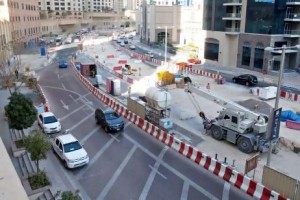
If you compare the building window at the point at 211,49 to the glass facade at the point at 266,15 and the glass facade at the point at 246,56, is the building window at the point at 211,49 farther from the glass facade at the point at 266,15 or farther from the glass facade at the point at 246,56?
the glass facade at the point at 266,15

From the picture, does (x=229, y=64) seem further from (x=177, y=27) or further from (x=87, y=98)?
(x=177, y=27)

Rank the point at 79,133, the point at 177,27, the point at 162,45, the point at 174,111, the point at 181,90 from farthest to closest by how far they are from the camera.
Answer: the point at 177,27 < the point at 162,45 < the point at 181,90 < the point at 174,111 < the point at 79,133

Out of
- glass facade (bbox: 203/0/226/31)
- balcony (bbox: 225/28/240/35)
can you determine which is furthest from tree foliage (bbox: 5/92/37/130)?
glass facade (bbox: 203/0/226/31)

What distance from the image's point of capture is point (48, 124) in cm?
2628

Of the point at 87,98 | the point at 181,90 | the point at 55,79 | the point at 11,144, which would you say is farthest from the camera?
the point at 55,79

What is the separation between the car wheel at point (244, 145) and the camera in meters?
22.5

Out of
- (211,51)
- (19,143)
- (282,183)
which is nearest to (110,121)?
(19,143)

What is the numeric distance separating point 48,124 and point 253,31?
4471cm

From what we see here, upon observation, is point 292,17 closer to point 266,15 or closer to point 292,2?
point 292,2

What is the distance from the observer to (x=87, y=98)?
37906 millimetres

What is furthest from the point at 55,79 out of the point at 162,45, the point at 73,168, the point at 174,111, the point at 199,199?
the point at 162,45

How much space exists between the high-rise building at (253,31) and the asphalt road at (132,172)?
38.6 m

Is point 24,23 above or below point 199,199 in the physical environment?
above

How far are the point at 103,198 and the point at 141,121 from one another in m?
11.3
